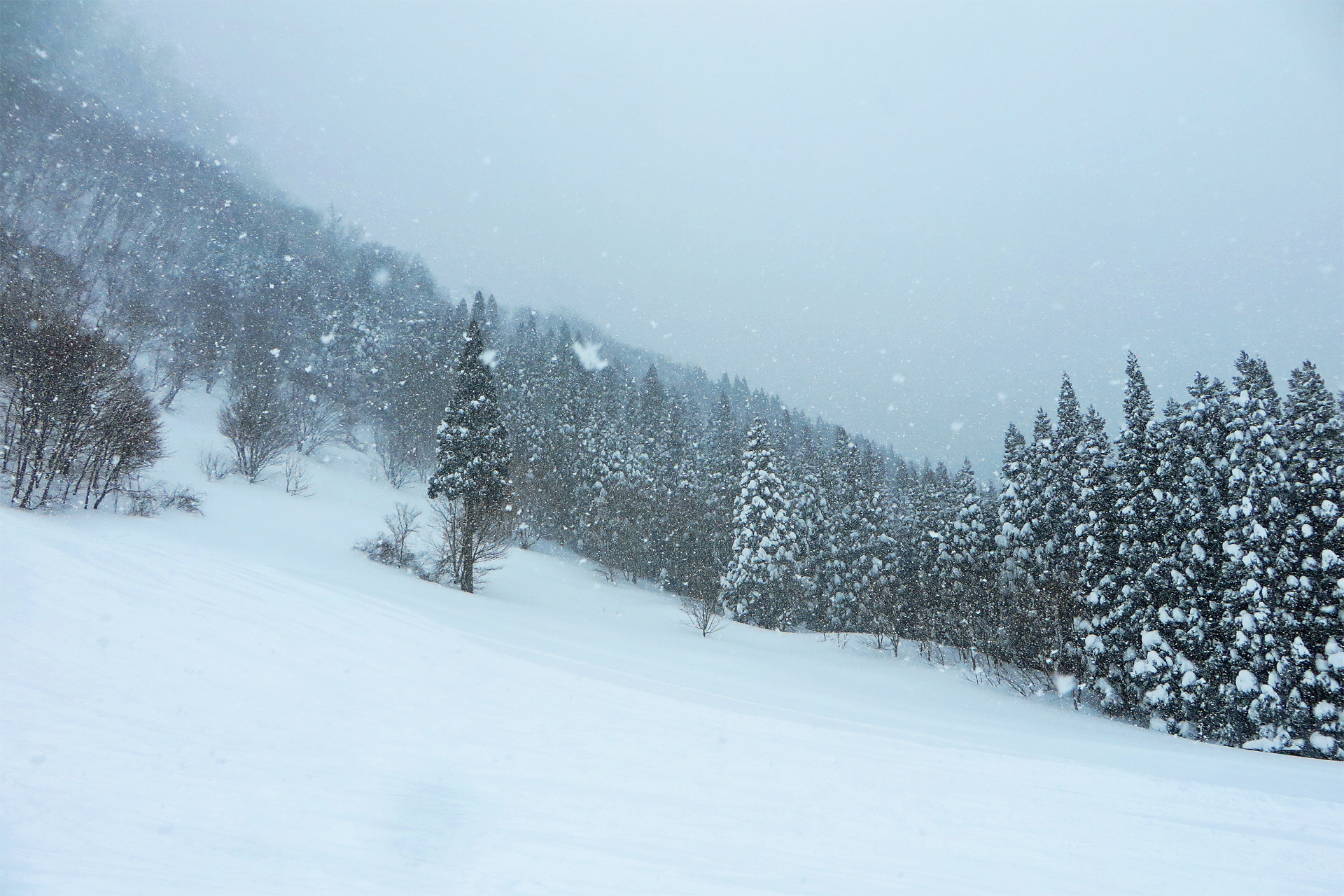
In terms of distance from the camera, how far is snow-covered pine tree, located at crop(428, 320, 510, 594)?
24.7 m

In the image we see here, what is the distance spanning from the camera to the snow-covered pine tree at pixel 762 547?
101 ft

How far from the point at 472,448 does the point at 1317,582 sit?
29878 mm

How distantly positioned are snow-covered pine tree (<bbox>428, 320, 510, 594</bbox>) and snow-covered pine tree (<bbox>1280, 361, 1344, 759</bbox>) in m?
28.2

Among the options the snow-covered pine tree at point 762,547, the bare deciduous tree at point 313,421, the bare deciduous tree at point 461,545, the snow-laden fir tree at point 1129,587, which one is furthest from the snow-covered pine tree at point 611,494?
the snow-laden fir tree at point 1129,587

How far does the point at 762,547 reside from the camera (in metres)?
30.9

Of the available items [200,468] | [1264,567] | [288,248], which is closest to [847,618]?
[1264,567]

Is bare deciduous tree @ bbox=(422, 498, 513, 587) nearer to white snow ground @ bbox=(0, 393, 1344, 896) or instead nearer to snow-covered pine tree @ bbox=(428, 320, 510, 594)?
snow-covered pine tree @ bbox=(428, 320, 510, 594)

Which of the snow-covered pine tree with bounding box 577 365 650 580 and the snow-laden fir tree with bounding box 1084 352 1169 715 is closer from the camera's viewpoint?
the snow-laden fir tree with bounding box 1084 352 1169 715

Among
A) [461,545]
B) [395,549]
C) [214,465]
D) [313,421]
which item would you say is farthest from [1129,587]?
[313,421]

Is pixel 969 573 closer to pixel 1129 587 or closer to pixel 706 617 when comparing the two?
pixel 1129 587

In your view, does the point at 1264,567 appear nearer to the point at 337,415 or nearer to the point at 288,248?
the point at 337,415

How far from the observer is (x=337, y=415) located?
46781 mm

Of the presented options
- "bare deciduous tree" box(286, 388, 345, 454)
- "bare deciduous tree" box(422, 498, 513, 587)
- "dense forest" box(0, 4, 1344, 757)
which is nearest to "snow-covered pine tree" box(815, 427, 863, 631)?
"dense forest" box(0, 4, 1344, 757)

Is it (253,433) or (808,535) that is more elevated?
(808,535)
